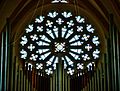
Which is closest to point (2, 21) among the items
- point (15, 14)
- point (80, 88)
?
point (15, 14)

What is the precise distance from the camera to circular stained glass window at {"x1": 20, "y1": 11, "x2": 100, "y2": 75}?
29062 millimetres

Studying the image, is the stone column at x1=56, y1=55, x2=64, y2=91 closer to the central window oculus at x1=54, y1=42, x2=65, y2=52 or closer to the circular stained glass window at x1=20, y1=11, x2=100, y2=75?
the circular stained glass window at x1=20, y1=11, x2=100, y2=75

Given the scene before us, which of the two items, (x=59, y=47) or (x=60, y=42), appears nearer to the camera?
(x=59, y=47)

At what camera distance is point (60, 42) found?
29.5m

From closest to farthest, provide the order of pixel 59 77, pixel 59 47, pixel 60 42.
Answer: pixel 59 77
pixel 59 47
pixel 60 42

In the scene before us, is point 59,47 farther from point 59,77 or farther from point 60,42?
point 59,77

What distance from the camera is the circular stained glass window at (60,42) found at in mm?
29062

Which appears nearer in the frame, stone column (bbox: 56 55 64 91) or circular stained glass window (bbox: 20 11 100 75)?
stone column (bbox: 56 55 64 91)

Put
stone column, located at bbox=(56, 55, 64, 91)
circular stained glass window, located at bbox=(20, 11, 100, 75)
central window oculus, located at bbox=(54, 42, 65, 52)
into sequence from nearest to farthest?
stone column, located at bbox=(56, 55, 64, 91)
circular stained glass window, located at bbox=(20, 11, 100, 75)
central window oculus, located at bbox=(54, 42, 65, 52)

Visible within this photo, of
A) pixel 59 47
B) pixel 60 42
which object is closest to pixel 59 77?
pixel 59 47

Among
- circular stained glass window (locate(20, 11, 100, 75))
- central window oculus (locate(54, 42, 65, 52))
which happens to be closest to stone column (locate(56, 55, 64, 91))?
circular stained glass window (locate(20, 11, 100, 75))

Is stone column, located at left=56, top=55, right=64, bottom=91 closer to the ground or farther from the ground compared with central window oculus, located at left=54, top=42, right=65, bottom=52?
closer to the ground

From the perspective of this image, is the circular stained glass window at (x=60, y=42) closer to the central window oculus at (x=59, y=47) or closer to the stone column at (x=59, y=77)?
the central window oculus at (x=59, y=47)

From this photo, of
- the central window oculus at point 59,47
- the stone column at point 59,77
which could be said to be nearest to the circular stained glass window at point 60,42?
the central window oculus at point 59,47
